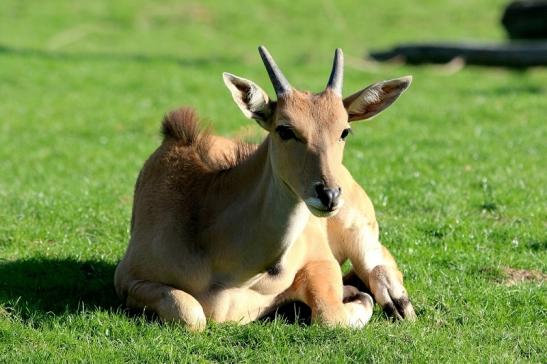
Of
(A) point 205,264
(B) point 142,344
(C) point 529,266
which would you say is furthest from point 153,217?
(C) point 529,266

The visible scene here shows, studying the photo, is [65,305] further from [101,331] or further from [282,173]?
[282,173]

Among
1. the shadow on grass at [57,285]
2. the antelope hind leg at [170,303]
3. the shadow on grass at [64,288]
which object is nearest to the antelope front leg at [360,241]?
the shadow on grass at [64,288]

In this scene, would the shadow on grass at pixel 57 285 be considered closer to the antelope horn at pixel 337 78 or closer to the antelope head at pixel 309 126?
the antelope head at pixel 309 126

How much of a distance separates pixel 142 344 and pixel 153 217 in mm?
1231

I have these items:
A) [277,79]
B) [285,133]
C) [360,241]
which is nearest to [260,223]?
[285,133]

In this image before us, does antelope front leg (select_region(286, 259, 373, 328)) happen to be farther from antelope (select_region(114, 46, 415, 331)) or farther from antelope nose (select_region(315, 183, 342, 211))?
antelope nose (select_region(315, 183, 342, 211))

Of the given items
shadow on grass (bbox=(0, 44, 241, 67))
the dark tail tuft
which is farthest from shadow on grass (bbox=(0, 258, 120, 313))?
shadow on grass (bbox=(0, 44, 241, 67))

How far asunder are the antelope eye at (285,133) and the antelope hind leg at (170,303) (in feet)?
4.15

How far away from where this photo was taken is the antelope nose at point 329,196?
21.2 ft

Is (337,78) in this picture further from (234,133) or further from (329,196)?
(234,133)

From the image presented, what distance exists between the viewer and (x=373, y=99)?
290 inches

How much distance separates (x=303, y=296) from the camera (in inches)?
298

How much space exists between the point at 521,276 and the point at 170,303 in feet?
10.5

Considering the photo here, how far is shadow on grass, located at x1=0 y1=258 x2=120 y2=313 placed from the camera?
7.73 meters
